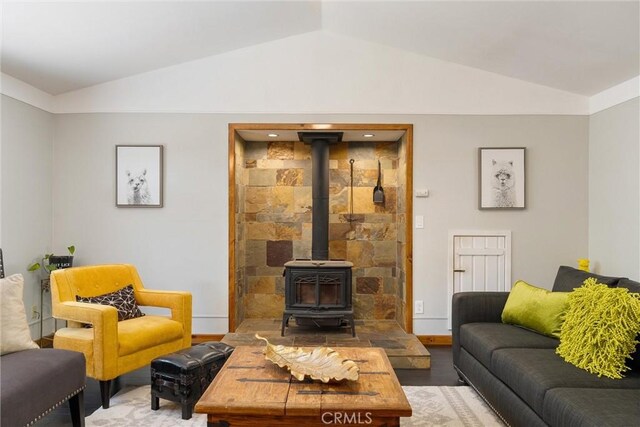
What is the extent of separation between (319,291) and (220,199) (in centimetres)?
136

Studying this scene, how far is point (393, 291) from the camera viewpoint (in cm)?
521

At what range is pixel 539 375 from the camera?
222 cm

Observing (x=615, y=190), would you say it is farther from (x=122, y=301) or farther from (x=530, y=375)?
(x=122, y=301)

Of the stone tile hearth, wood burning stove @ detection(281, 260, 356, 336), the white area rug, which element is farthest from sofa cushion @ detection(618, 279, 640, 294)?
wood burning stove @ detection(281, 260, 356, 336)

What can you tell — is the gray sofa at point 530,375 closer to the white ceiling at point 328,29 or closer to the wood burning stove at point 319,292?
the wood burning stove at point 319,292

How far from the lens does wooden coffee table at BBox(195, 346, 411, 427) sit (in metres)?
1.92

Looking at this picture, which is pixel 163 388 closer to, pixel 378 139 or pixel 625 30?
pixel 378 139

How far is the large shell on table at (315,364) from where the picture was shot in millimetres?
2168

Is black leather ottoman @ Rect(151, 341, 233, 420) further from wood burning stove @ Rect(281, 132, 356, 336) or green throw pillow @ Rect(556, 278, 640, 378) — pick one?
green throw pillow @ Rect(556, 278, 640, 378)

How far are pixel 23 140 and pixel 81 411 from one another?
2708 mm

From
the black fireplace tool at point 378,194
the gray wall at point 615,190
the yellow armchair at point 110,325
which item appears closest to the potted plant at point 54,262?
the yellow armchair at point 110,325

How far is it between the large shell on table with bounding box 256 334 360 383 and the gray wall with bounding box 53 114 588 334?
228 cm

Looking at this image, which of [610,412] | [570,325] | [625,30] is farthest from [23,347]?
[625,30]

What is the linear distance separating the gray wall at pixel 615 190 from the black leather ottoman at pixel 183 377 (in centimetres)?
352
